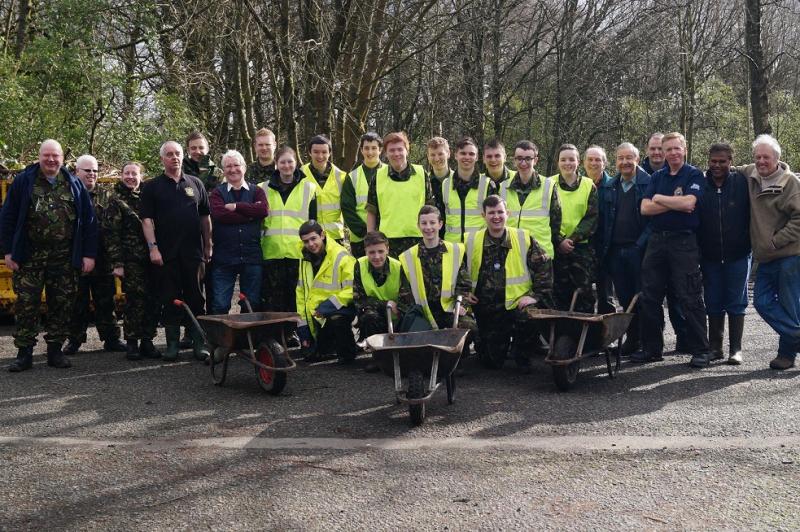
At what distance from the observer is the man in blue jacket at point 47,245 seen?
25.2ft

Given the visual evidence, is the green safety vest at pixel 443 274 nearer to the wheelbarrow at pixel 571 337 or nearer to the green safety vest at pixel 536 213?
the wheelbarrow at pixel 571 337

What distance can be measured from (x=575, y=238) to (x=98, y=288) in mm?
4872

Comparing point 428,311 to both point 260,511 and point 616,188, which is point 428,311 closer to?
point 616,188

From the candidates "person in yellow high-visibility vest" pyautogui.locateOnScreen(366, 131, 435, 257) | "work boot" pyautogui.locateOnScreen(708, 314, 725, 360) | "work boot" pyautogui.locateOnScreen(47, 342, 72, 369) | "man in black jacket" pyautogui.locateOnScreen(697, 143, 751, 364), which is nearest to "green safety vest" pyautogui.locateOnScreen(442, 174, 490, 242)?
"person in yellow high-visibility vest" pyautogui.locateOnScreen(366, 131, 435, 257)

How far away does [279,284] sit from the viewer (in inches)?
332

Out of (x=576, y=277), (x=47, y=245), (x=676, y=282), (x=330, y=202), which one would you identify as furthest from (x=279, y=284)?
(x=676, y=282)

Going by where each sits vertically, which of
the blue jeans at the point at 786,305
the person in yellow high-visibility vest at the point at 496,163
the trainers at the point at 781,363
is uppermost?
the person in yellow high-visibility vest at the point at 496,163

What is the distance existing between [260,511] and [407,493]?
77 centimetres

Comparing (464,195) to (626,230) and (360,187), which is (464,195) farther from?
(626,230)

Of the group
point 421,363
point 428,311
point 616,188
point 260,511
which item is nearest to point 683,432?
point 421,363

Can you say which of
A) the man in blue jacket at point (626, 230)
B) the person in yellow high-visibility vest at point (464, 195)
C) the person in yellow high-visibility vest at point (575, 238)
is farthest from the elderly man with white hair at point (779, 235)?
the person in yellow high-visibility vest at point (464, 195)

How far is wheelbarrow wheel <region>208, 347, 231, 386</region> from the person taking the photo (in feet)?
22.3

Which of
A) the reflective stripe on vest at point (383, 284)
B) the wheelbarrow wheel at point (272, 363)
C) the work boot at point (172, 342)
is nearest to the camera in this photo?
the wheelbarrow wheel at point (272, 363)

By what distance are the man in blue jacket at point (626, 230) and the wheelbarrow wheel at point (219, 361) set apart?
150 inches
